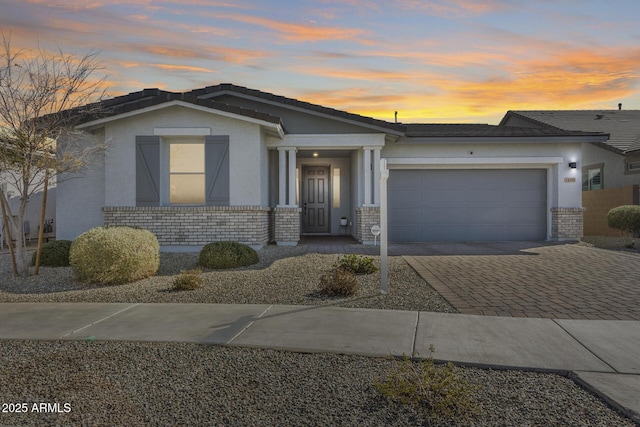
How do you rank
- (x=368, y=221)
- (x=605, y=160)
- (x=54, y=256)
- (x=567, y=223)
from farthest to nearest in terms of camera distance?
(x=605, y=160) → (x=567, y=223) → (x=368, y=221) → (x=54, y=256)

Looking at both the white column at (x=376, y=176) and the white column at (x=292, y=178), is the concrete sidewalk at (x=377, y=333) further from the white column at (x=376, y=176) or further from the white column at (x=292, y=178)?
the white column at (x=376, y=176)

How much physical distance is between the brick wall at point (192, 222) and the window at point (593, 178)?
58.8 feet

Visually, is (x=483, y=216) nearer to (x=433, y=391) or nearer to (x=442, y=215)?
(x=442, y=215)

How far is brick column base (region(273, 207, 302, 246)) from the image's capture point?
536 inches

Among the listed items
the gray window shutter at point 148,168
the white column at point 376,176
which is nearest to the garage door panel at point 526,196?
the white column at point 376,176

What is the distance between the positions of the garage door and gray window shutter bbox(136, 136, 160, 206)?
7.61 metres

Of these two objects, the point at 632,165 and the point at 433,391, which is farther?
the point at 632,165

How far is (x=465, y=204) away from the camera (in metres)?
15.2

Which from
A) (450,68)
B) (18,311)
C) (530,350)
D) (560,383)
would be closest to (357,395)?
(560,383)

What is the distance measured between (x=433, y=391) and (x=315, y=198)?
14.8 meters

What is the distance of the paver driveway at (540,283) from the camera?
5.88 metres

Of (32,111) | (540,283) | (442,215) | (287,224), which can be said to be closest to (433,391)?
(540,283)

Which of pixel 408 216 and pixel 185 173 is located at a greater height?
pixel 185 173

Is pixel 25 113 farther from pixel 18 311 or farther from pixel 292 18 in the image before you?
pixel 292 18
